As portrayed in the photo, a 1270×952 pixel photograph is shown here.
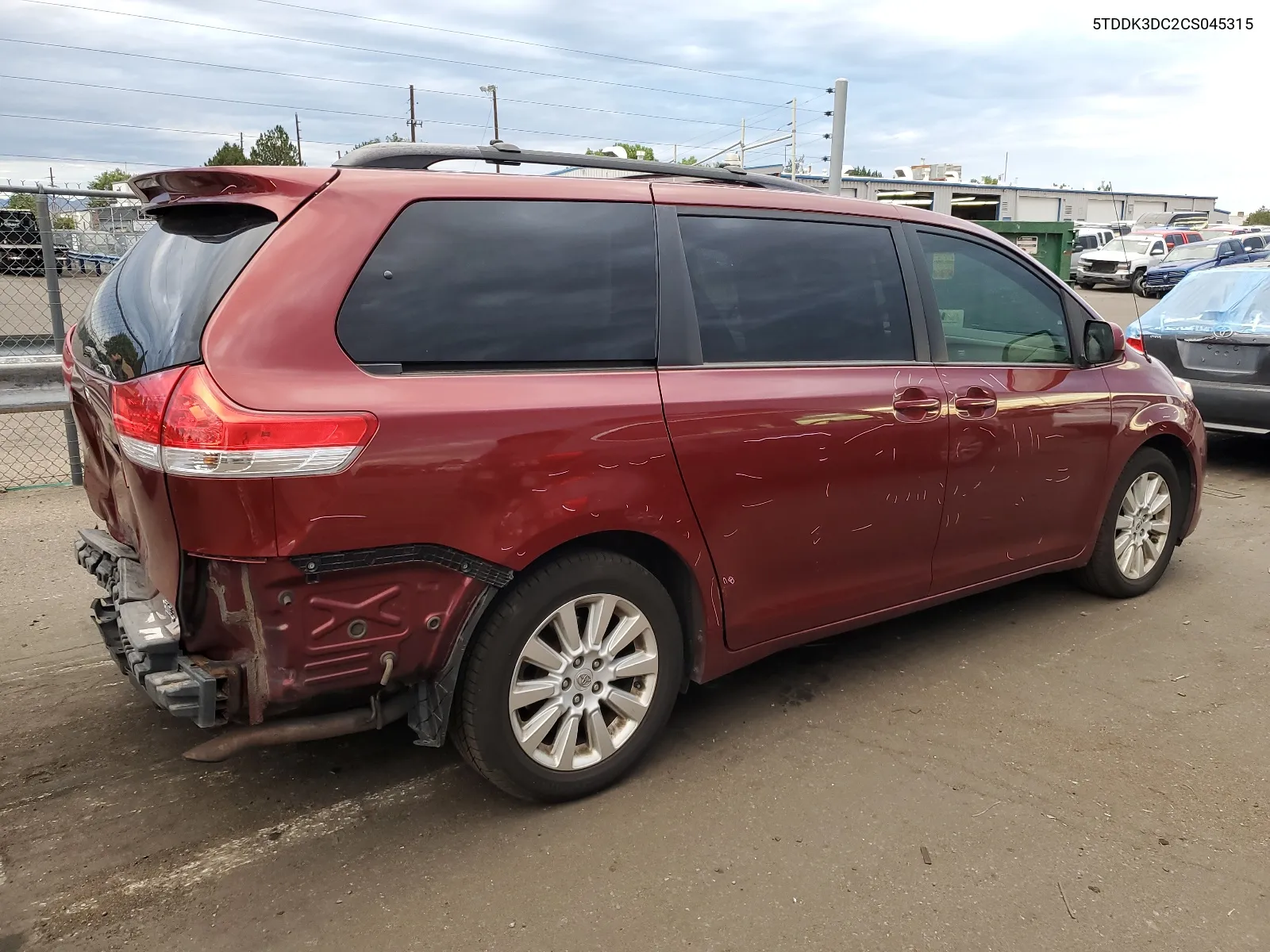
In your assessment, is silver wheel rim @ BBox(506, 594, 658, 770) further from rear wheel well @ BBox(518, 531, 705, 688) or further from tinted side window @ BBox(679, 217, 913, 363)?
tinted side window @ BBox(679, 217, 913, 363)

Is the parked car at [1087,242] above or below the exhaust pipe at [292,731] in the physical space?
above

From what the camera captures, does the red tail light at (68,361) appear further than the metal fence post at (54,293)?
No

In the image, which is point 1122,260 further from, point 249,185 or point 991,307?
point 249,185

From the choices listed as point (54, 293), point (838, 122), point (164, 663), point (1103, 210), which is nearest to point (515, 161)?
point (164, 663)

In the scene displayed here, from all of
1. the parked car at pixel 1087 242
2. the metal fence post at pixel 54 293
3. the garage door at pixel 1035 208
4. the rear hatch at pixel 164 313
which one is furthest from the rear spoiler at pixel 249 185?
the garage door at pixel 1035 208

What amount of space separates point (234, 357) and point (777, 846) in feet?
6.53

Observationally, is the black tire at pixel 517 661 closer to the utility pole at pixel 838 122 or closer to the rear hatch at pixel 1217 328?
the rear hatch at pixel 1217 328

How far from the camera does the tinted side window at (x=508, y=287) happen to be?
2520mm

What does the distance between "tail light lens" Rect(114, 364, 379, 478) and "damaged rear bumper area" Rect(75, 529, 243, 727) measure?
46 centimetres

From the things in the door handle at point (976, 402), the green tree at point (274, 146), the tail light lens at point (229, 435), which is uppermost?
the green tree at point (274, 146)

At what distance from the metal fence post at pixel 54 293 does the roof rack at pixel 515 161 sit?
3.81 m

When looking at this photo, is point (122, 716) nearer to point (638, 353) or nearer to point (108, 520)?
point (108, 520)

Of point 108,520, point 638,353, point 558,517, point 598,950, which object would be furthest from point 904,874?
point 108,520

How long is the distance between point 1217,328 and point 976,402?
16.8 feet
